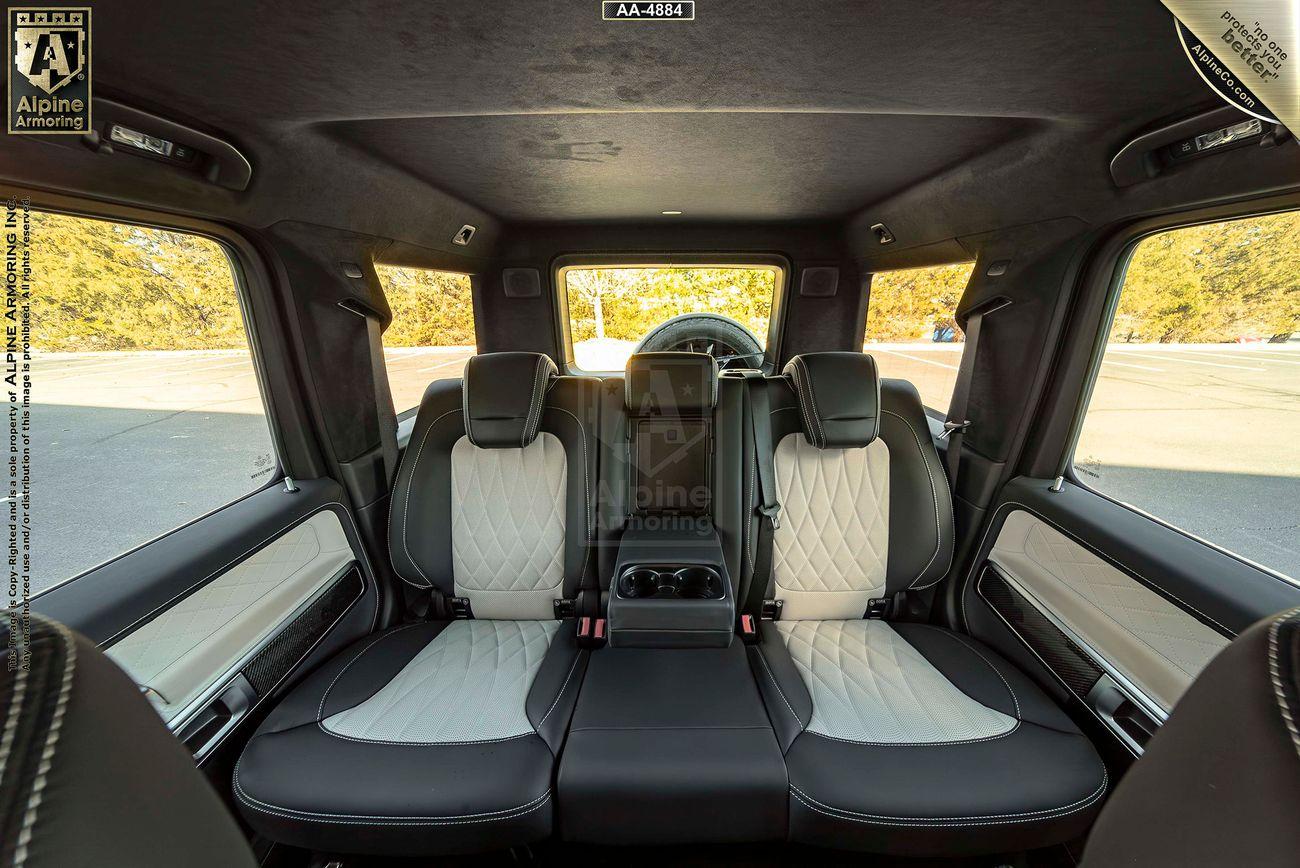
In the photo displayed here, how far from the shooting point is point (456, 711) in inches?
54.6

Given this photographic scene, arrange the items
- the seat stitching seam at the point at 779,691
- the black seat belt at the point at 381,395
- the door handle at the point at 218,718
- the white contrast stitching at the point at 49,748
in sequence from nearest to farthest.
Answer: the white contrast stitching at the point at 49,748 → the door handle at the point at 218,718 → the seat stitching seam at the point at 779,691 → the black seat belt at the point at 381,395

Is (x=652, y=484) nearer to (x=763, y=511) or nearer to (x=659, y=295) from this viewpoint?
(x=763, y=511)

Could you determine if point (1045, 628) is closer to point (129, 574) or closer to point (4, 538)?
point (129, 574)

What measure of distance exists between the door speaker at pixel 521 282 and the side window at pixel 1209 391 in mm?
2836

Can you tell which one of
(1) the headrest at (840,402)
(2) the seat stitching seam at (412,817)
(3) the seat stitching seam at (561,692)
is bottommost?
(2) the seat stitching seam at (412,817)

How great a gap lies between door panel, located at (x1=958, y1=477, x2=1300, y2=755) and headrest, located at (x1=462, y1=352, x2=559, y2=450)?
173 centimetres

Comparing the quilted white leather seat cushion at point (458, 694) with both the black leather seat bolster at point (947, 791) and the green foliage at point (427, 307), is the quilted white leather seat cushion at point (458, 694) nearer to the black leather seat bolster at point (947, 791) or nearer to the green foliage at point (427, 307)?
the black leather seat bolster at point (947, 791)

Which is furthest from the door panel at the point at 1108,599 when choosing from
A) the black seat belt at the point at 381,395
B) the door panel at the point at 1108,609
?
the black seat belt at the point at 381,395

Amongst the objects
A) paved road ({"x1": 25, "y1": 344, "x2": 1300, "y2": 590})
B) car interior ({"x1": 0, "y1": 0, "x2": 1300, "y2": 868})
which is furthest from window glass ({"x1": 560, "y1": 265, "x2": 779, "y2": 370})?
paved road ({"x1": 25, "y1": 344, "x2": 1300, "y2": 590})

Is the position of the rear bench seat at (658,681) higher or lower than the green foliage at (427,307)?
lower

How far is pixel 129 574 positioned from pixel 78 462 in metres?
0.30

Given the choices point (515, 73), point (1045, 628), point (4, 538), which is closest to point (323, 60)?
point (515, 73)

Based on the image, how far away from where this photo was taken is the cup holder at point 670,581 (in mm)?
1670

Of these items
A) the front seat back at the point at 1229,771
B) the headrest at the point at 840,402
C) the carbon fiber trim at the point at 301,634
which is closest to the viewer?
the front seat back at the point at 1229,771
